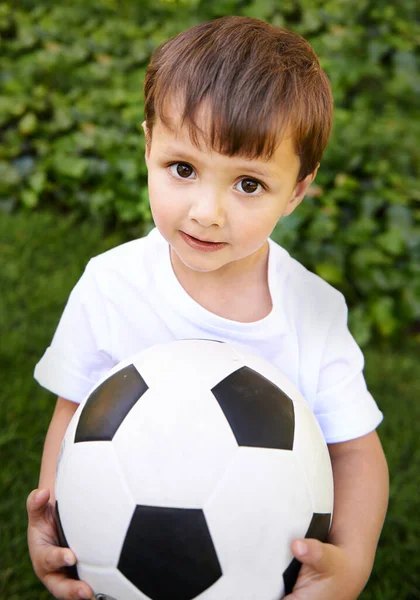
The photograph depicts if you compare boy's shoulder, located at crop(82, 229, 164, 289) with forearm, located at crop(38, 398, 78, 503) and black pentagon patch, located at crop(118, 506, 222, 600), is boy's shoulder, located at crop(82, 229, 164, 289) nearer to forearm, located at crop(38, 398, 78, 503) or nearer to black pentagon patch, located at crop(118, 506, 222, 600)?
forearm, located at crop(38, 398, 78, 503)

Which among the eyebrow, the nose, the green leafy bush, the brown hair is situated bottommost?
the green leafy bush

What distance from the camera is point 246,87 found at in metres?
1.40

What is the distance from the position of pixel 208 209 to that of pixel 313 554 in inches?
27.3

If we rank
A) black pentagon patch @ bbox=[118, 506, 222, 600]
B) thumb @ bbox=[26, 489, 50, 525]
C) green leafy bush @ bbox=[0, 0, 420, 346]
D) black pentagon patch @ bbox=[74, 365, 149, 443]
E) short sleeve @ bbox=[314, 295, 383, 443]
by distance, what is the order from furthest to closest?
green leafy bush @ bbox=[0, 0, 420, 346], short sleeve @ bbox=[314, 295, 383, 443], thumb @ bbox=[26, 489, 50, 525], black pentagon patch @ bbox=[74, 365, 149, 443], black pentagon patch @ bbox=[118, 506, 222, 600]

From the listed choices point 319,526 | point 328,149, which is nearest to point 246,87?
point 319,526

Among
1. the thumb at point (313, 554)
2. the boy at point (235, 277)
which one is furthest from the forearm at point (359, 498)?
the thumb at point (313, 554)

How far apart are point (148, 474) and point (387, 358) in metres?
2.53

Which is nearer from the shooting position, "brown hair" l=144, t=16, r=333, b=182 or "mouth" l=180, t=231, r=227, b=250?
"brown hair" l=144, t=16, r=333, b=182

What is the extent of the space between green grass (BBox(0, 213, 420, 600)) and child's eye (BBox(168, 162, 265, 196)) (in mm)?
1331

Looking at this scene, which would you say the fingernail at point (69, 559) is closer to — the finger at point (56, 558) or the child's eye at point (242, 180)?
the finger at point (56, 558)

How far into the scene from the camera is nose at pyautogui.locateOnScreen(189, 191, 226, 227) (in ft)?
4.62

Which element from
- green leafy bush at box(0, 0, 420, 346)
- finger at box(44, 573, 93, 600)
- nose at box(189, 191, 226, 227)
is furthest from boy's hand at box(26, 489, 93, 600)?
green leafy bush at box(0, 0, 420, 346)

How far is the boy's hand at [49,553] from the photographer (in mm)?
1376

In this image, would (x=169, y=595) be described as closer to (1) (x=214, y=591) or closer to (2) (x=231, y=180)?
(1) (x=214, y=591)
